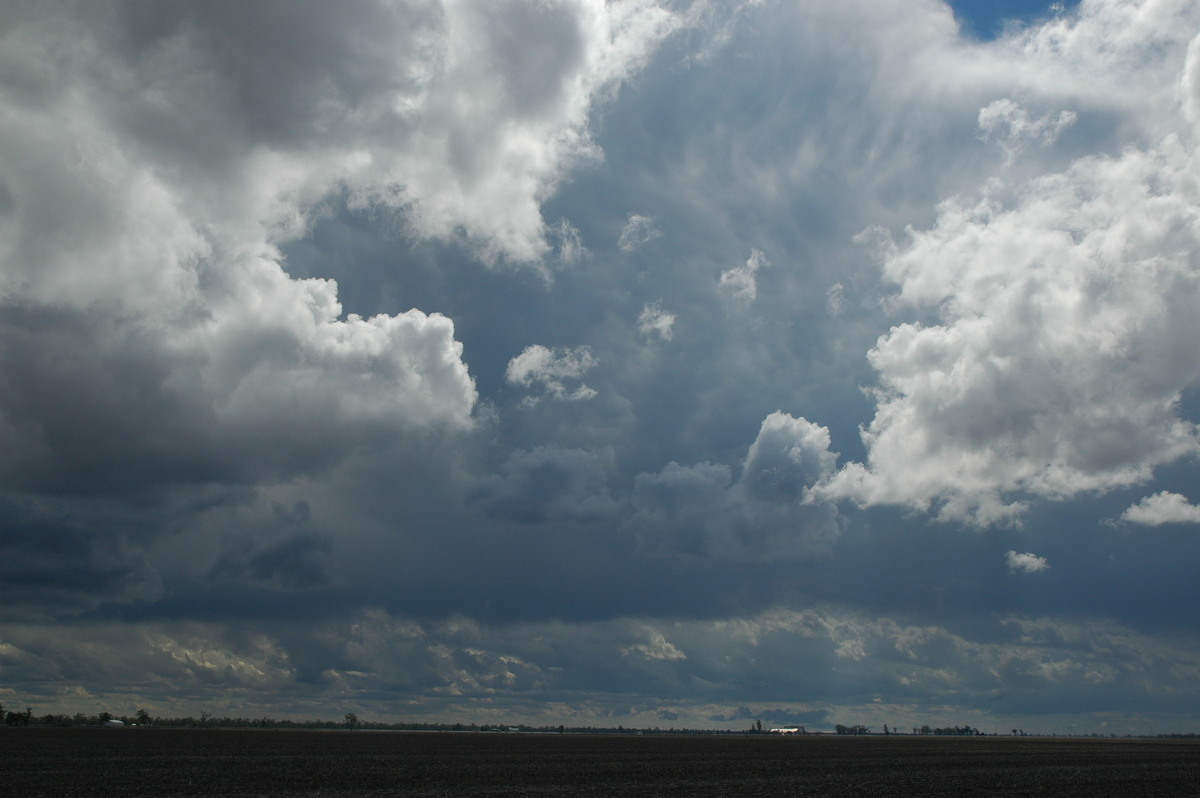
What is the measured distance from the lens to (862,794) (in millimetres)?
56688

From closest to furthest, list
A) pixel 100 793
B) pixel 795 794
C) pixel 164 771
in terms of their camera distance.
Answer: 1. pixel 100 793
2. pixel 795 794
3. pixel 164 771

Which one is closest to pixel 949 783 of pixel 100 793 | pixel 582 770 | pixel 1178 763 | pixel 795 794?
pixel 795 794

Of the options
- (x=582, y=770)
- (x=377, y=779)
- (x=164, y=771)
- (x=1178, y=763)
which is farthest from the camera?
(x=1178, y=763)

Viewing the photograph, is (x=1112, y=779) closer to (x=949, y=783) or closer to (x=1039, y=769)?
(x=1039, y=769)

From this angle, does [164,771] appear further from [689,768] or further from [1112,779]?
[1112,779]

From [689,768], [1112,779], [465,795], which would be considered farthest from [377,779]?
[1112,779]

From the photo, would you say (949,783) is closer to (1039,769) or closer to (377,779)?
(1039,769)

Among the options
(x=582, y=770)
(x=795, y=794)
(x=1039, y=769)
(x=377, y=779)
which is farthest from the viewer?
(x=1039, y=769)

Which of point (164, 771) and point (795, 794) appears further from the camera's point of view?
point (164, 771)

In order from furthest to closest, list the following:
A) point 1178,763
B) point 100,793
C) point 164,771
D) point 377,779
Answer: point 1178,763 < point 164,771 < point 377,779 < point 100,793

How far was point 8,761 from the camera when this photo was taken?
81.1 meters

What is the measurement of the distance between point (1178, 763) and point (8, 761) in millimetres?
139795

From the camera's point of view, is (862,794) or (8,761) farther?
(8,761)

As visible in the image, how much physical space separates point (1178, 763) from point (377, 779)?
102852 millimetres
